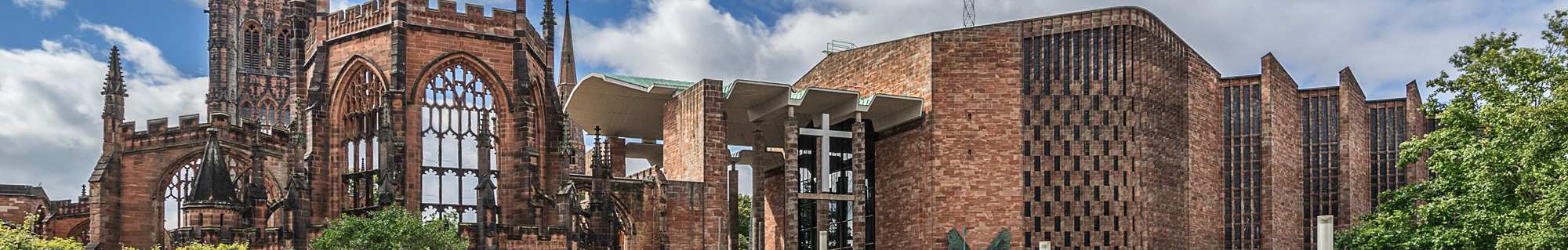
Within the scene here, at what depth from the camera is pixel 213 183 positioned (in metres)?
38.9

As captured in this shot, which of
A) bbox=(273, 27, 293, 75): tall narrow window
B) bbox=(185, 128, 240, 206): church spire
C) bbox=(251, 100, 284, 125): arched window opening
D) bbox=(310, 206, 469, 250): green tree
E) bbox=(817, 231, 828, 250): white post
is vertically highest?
bbox=(273, 27, 293, 75): tall narrow window

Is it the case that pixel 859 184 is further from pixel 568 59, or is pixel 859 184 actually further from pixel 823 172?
pixel 568 59

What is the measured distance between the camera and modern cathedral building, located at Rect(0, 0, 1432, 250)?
124ft

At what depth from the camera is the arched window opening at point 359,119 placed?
37.6m

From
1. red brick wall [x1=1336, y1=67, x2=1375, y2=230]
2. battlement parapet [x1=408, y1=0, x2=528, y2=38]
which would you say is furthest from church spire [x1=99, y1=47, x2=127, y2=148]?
red brick wall [x1=1336, y1=67, x2=1375, y2=230]

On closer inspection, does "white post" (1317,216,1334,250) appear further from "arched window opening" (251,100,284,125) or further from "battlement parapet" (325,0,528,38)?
"arched window opening" (251,100,284,125)

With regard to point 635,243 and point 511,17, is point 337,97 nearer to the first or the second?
point 511,17

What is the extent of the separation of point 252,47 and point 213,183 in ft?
133

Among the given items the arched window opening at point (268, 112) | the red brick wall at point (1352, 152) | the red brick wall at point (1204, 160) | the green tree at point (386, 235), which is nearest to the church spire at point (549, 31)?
the green tree at point (386, 235)

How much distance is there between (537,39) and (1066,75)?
18045 millimetres

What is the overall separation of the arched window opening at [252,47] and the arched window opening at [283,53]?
1.06 m

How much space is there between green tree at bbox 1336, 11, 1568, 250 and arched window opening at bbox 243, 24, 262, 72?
61465 millimetres

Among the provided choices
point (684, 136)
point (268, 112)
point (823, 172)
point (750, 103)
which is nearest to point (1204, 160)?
point (823, 172)

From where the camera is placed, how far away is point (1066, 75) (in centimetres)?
4706
